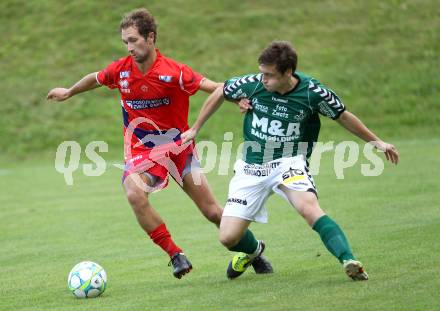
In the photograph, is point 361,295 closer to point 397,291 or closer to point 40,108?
point 397,291

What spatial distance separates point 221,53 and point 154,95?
21.2 metres

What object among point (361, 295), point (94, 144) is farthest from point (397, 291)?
point (94, 144)

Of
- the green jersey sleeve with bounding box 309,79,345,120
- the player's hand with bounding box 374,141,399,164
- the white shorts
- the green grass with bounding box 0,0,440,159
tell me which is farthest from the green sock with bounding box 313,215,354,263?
the green grass with bounding box 0,0,440,159

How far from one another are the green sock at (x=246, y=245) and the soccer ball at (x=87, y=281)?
48.8 inches

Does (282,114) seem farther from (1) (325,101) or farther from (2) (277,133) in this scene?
(1) (325,101)

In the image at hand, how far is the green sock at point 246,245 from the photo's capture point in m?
8.03

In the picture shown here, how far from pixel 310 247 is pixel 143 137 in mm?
2250

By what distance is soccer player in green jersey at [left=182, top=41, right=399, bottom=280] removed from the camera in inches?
291

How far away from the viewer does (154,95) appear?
852 cm

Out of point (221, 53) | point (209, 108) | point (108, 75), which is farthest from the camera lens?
point (221, 53)

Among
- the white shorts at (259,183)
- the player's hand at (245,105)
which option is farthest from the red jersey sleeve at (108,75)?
the white shorts at (259,183)

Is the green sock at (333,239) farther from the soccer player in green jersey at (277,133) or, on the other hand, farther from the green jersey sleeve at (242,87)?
the green jersey sleeve at (242,87)

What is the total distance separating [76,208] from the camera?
14.4 meters

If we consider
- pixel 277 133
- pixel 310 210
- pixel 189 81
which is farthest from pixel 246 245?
pixel 189 81
